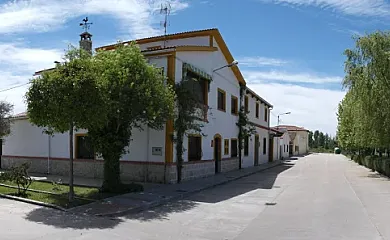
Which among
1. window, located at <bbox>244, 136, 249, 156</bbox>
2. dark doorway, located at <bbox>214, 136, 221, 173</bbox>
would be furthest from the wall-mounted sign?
window, located at <bbox>244, 136, 249, 156</bbox>

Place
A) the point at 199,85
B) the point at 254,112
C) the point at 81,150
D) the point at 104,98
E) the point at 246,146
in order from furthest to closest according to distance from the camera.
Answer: the point at 254,112 → the point at 246,146 → the point at 199,85 → the point at 81,150 → the point at 104,98

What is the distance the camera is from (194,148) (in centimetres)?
1988

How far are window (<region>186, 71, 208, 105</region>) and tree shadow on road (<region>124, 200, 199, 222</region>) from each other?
6.85m

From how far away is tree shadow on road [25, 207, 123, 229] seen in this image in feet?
29.1

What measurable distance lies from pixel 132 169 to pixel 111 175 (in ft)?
12.0

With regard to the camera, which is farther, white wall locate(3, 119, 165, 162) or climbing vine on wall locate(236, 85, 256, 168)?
climbing vine on wall locate(236, 85, 256, 168)

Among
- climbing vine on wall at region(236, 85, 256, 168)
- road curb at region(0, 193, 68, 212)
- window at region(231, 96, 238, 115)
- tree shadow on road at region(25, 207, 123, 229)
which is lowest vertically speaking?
tree shadow on road at region(25, 207, 123, 229)

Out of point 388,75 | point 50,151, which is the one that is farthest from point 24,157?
point 388,75

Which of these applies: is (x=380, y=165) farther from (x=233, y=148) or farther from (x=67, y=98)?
(x=67, y=98)

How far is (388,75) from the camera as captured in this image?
2330 centimetres

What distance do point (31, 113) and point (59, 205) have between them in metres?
2.89

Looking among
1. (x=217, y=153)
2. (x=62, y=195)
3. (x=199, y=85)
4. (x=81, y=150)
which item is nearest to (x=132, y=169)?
(x=81, y=150)

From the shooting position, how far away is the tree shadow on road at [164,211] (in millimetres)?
10055

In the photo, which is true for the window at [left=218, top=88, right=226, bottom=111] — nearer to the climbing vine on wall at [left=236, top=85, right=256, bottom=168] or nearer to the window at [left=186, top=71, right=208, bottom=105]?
the window at [left=186, top=71, right=208, bottom=105]
